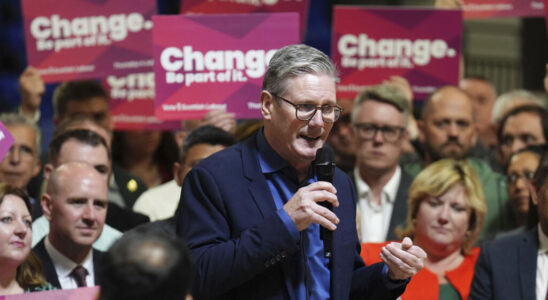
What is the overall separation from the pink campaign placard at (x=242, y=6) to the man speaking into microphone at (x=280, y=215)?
2.56 m

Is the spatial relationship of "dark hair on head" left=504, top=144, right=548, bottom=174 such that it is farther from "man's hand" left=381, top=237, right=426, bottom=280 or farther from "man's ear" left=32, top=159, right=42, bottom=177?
"man's ear" left=32, top=159, right=42, bottom=177

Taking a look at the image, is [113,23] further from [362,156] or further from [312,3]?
[312,3]

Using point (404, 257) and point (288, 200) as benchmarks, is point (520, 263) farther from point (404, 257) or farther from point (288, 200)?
point (288, 200)

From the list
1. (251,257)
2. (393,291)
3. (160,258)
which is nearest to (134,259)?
(160,258)

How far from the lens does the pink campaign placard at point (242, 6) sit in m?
5.44

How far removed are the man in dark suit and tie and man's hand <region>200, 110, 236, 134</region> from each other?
1.45 m

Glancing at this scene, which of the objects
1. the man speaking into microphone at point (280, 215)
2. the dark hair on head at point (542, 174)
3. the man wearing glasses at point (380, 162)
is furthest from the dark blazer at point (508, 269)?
the man speaking into microphone at point (280, 215)

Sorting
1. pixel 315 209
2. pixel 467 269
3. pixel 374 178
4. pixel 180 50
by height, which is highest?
pixel 180 50

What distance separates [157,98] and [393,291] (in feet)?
7.06

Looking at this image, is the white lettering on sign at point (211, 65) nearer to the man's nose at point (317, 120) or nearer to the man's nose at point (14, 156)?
the man's nose at point (14, 156)

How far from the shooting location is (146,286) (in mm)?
1847

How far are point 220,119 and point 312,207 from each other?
2.13 meters

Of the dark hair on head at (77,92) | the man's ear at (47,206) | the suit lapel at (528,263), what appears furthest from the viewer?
the dark hair on head at (77,92)

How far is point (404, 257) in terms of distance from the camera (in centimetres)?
285
